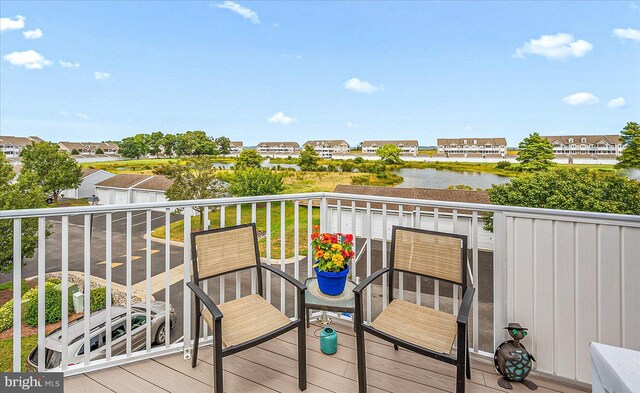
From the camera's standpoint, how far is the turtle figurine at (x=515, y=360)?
1863mm

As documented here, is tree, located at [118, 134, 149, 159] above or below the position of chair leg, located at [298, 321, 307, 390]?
above

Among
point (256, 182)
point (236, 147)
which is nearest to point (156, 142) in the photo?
point (236, 147)

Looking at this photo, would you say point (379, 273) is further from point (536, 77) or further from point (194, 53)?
point (194, 53)

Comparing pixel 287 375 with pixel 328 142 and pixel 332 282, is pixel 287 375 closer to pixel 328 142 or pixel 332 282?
pixel 332 282

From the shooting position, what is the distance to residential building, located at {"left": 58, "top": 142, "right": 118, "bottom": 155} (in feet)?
49.0

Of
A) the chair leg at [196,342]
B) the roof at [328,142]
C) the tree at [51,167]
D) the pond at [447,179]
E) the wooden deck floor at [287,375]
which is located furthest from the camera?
the roof at [328,142]

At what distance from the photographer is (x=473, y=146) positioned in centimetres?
1614

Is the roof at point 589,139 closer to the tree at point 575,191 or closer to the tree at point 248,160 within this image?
the tree at point 575,191

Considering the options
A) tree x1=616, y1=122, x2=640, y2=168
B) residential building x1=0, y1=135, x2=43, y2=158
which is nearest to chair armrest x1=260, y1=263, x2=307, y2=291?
tree x1=616, y1=122, x2=640, y2=168

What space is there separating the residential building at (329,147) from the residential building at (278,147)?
2.89 ft

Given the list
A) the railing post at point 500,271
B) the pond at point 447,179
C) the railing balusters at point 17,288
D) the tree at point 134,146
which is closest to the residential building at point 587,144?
the pond at point 447,179

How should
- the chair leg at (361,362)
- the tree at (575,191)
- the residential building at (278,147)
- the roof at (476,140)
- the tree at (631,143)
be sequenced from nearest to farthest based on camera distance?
1. the chair leg at (361,362)
2. the tree at (631,143)
3. the tree at (575,191)
4. the roof at (476,140)
5. the residential building at (278,147)

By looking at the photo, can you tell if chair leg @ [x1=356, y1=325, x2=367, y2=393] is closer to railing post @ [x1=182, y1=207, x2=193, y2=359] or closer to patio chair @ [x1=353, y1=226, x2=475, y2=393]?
patio chair @ [x1=353, y1=226, x2=475, y2=393]

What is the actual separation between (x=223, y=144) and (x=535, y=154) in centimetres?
1752
